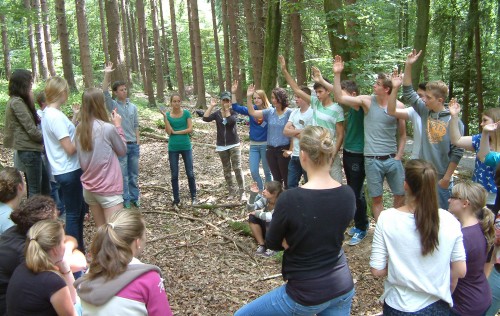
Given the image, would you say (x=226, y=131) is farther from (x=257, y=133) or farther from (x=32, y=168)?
(x=32, y=168)

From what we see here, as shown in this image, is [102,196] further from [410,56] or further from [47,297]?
[410,56]

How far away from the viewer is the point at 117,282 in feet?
7.07

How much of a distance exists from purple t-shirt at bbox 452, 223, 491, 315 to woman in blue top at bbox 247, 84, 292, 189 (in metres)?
3.66

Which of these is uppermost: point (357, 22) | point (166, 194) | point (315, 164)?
point (357, 22)

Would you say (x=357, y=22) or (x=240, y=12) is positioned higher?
(x=240, y=12)

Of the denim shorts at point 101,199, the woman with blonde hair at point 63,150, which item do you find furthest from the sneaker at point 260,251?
the woman with blonde hair at point 63,150

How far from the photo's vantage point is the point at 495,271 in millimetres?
3234

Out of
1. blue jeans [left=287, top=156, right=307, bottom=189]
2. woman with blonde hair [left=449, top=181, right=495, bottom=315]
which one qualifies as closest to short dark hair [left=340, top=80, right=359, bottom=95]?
blue jeans [left=287, top=156, right=307, bottom=189]

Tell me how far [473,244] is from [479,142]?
1.72m

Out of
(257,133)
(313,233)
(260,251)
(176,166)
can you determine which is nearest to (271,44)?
(257,133)

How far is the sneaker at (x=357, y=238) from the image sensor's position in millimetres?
5425

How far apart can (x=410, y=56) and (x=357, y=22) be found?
10.1 ft

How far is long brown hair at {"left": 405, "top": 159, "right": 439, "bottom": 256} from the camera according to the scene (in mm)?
2406

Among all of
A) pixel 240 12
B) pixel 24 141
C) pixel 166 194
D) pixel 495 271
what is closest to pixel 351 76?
pixel 166 194
